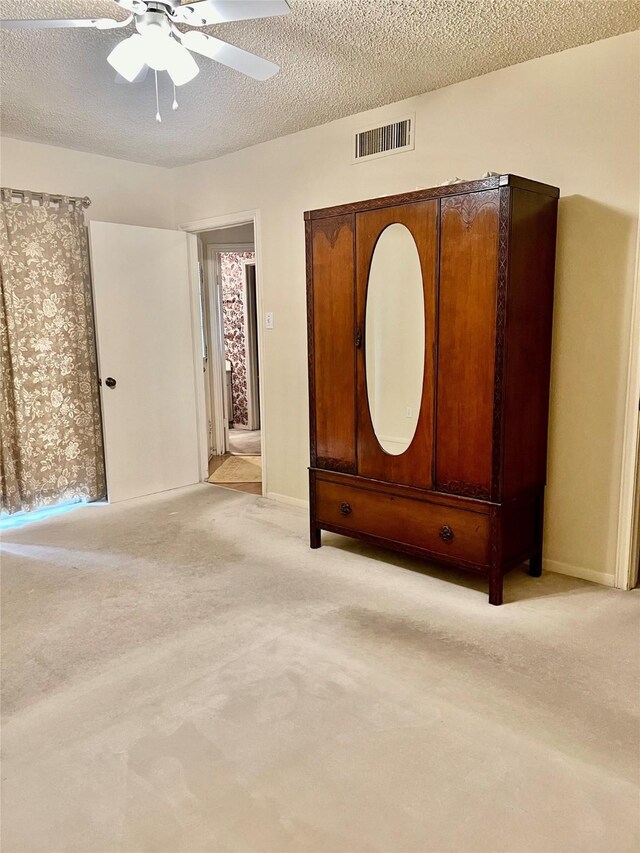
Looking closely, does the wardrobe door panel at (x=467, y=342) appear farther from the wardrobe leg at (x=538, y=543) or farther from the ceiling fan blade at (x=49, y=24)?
the ceiling fan blade at (x=49, y=24)

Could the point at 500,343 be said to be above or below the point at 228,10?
below

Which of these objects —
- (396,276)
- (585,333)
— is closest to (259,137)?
(396,276)

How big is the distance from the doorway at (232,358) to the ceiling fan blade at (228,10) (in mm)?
2551

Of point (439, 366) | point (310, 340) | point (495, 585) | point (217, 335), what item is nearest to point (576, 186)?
point (439, 366)

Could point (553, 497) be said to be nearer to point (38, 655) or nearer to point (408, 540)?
point (408, 540)

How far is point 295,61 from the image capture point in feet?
9.68

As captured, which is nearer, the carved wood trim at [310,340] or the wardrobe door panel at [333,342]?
the wardrobe door panel at [333,342]

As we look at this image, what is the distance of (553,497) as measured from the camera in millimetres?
3168

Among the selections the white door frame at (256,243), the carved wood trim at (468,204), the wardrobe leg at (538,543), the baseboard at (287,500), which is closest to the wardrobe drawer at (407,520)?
the wardrobe leg at (538,543)

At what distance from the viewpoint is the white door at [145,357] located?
4.46 metres

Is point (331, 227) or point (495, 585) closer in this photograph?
point (495, 585)

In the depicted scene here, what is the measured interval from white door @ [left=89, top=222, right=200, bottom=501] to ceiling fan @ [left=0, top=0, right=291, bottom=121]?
2088mm

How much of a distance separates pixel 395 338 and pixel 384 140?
1.35 metres

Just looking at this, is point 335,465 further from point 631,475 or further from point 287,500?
point 631,475
